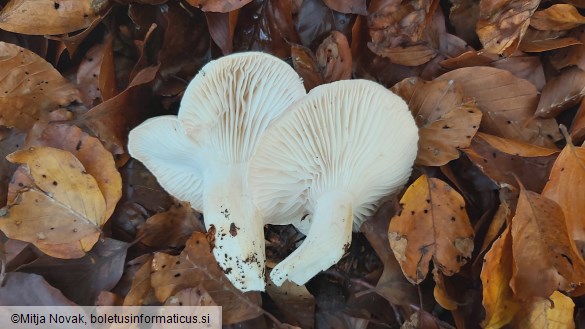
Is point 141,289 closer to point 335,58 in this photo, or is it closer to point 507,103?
point 335,58

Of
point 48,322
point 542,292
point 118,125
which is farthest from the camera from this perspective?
point 118,125

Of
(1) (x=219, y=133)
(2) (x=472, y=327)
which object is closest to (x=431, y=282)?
(2) (x=472, y=327)

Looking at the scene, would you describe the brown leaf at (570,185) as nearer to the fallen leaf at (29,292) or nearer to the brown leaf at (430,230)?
the brown leaf at (430,230)

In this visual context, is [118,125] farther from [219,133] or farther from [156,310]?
[156,310]

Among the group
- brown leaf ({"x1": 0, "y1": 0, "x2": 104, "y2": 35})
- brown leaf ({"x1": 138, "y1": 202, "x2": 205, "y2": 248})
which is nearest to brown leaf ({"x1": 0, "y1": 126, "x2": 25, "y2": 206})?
brown leaf ({"x1": 0, "y1": 0, "x2": 104, "y2": 35})

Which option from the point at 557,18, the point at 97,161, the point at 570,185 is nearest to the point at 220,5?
the point at 97,161
